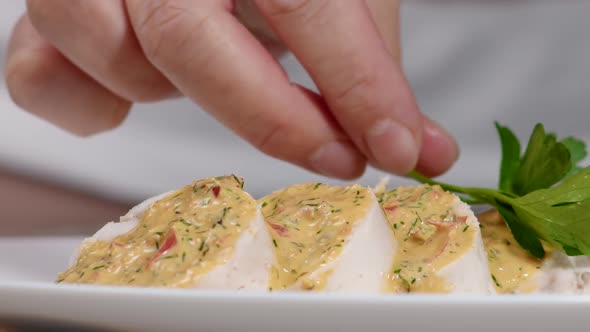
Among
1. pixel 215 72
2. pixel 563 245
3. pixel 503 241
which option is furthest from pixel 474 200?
pixel 215 72

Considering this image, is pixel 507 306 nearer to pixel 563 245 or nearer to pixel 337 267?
pixel 337 267

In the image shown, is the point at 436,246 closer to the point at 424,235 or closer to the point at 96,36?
the point at 424,235

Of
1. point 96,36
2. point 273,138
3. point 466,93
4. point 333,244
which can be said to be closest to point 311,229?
point 333,244

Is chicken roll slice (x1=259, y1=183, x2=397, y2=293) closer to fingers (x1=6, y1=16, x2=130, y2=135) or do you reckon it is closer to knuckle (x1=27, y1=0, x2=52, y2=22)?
knuckle (x1=27, y1=0, x2=52, y2=22)

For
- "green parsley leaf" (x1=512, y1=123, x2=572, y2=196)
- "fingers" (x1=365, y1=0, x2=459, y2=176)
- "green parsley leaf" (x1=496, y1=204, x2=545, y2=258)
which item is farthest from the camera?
"fingers" (x1=365, y1=0, x2=459, y2=176)

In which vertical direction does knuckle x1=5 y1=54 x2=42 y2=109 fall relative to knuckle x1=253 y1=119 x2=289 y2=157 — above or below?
above

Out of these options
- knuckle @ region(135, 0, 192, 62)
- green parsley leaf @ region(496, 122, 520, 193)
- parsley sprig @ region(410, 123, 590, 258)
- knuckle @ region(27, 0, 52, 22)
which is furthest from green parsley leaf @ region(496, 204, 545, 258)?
knuckle @ region(27, 0, 52, 22)
